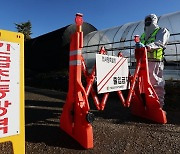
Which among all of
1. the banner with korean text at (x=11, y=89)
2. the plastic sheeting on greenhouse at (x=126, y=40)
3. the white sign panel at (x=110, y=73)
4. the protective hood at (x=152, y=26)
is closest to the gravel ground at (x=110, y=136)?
the white sign panel at (x=110, y=73)

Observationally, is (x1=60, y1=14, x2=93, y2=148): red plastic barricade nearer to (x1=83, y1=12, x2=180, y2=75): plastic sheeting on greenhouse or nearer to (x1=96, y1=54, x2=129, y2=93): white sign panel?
(x1=96, y1=54, x2=129, y2=93): white sign panel

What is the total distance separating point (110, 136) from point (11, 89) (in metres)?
2.16

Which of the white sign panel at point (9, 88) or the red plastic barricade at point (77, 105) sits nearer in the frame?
the white sign panel at point (9, 88)

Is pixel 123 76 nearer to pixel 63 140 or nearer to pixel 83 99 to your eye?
pixel 83 99

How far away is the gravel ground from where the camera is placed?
138 inches

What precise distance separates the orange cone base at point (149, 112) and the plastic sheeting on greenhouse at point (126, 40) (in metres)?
4.27

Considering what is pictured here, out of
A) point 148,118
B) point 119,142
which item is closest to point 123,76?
point 148,118

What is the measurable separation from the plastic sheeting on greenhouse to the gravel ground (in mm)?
4968

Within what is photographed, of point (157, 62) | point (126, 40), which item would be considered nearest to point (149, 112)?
point (157, 62)

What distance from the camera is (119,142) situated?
12.5 feet

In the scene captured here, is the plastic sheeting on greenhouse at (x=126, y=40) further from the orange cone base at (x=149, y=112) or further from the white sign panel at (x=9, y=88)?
the white sign panel at (x=9, y=88)

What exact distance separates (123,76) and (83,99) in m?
1.30

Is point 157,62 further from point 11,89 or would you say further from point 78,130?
point 11,89

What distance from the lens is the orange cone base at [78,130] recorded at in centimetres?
357
